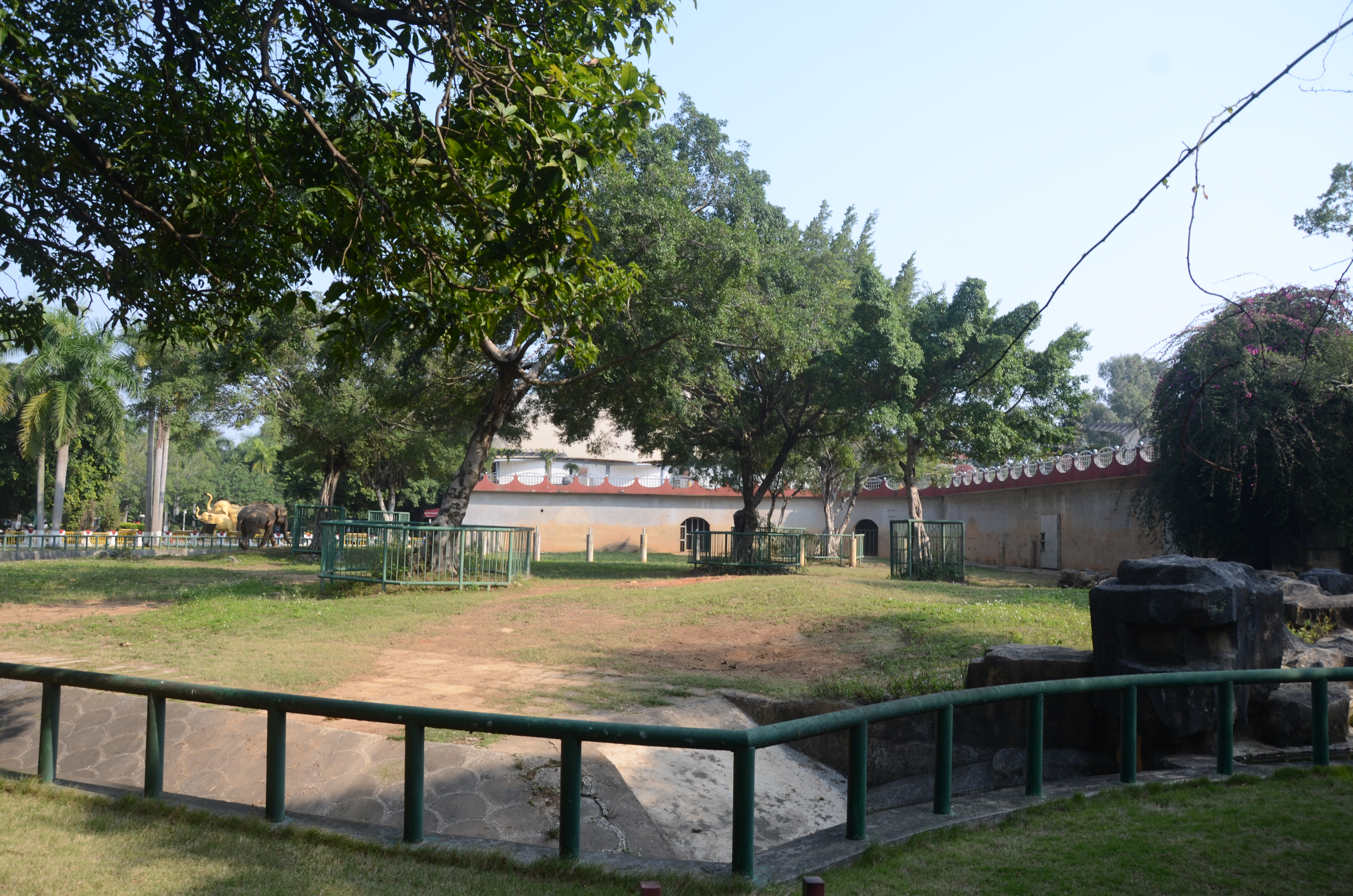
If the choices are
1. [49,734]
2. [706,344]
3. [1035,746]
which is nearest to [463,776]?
[49,734]

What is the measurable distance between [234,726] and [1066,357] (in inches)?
905

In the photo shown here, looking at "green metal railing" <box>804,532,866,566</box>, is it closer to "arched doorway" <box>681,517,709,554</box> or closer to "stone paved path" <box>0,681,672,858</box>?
"arched doorway" <box>681,517,709,554</box>

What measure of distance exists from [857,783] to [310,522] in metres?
29.8

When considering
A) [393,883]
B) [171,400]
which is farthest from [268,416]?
[393,883]

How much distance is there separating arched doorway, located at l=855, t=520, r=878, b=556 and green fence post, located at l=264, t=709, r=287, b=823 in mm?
37413

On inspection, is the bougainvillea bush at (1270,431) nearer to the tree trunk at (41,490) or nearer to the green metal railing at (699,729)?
the green metal railing at (699,729)

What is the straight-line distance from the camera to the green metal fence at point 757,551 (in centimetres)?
2384

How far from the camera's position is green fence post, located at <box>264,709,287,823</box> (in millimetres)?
4473

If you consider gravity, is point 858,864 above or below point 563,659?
above

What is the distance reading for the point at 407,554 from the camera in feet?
54.9

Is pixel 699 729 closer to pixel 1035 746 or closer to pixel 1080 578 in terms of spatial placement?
pixel 1035 746

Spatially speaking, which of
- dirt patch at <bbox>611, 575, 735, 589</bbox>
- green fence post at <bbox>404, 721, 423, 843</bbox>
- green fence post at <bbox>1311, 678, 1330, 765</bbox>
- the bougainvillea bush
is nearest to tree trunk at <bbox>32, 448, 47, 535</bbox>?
dirt patch at <bbox>611, 575, 735, 589</bbox>

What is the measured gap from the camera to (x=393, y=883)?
376 centimetres

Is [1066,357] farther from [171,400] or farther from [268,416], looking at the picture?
[171,400]
